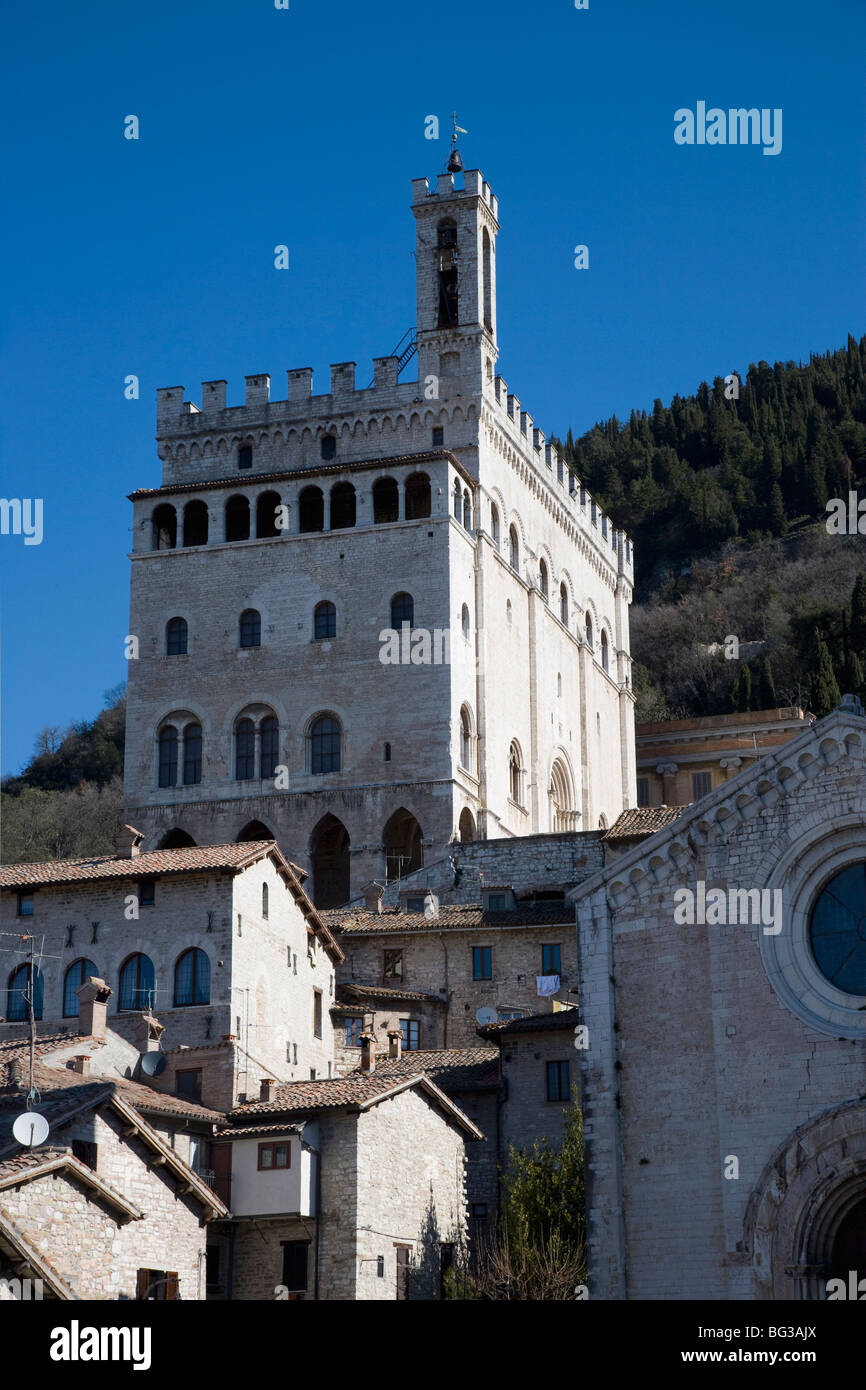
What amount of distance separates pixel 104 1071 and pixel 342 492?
34.6 metres

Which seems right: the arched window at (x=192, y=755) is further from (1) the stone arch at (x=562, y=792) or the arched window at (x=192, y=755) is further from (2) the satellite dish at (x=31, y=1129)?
(2) the satellite dish at (x=31, y=1129)

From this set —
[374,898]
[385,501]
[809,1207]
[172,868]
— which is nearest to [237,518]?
[385,501]

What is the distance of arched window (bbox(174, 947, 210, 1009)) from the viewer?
162 ft

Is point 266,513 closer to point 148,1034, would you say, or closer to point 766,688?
point 148,1034

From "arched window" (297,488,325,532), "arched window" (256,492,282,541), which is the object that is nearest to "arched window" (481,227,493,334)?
"arched window" (297,488,325,532)

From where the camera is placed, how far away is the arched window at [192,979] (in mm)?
49406

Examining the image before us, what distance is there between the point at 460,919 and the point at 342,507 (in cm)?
2445

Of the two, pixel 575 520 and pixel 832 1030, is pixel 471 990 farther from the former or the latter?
pixel 575 520

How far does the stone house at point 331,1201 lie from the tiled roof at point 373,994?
1056 centimetres

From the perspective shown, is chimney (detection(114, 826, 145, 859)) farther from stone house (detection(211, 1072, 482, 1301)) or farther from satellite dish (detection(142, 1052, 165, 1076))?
stone house (detection(211, 1072, 482, 1301))

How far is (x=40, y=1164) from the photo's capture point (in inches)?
1337
